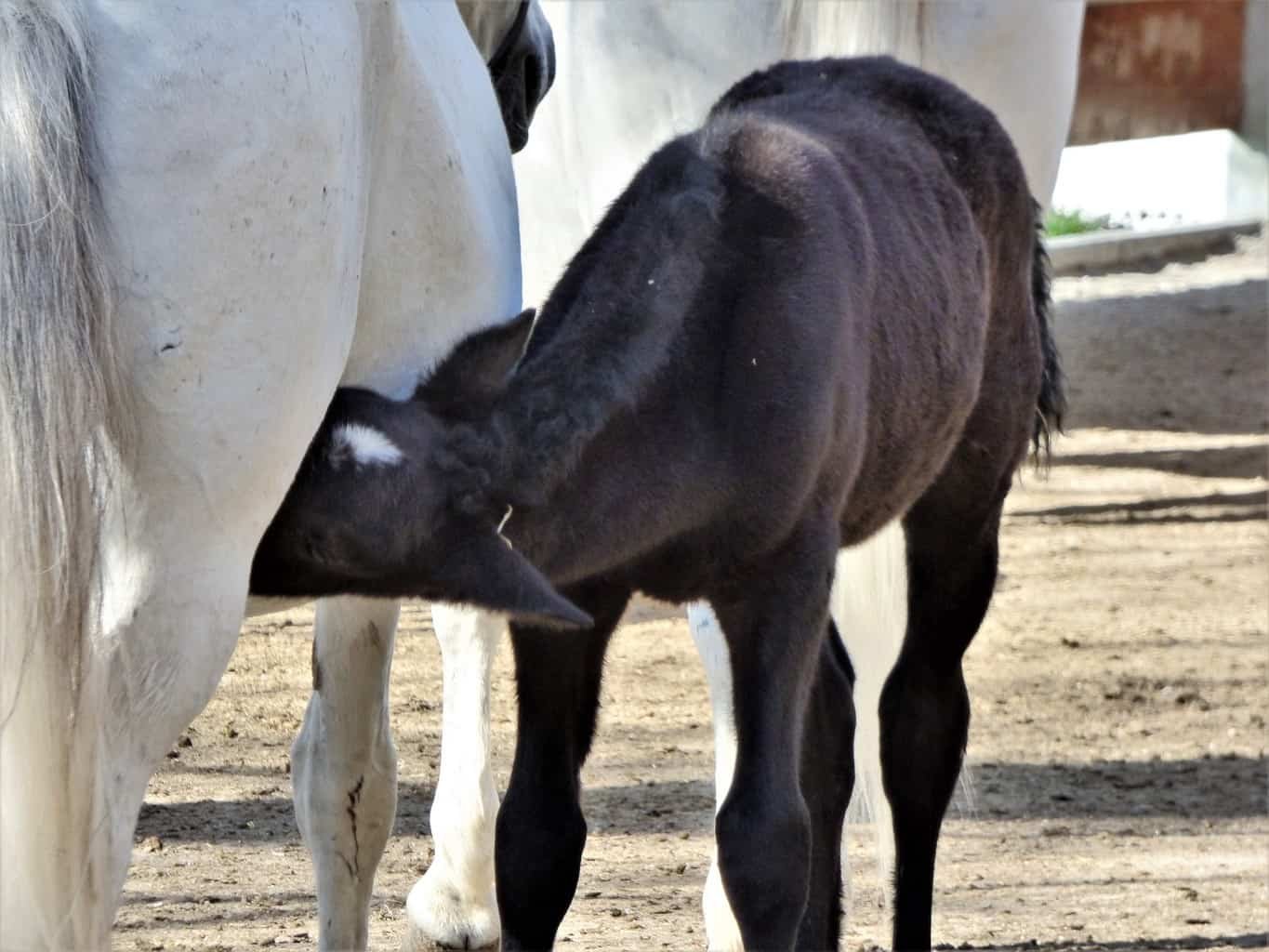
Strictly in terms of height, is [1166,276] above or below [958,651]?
above

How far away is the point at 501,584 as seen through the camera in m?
2.41

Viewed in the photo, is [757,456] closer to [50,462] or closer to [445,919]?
[50,462]

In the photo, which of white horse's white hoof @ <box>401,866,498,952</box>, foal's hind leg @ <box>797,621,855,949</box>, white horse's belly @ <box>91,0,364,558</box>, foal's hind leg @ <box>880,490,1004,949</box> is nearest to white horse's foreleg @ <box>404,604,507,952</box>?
white horse's white hoof @ <box>401,866,498,952</box>

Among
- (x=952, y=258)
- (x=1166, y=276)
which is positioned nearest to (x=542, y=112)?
(x=952, y=258)

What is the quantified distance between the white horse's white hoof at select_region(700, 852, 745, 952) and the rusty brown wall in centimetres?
885

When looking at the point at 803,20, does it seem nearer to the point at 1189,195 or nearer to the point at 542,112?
the point at 542,112

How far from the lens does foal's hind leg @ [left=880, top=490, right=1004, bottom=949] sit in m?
3.66

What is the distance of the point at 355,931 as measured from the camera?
373 cm

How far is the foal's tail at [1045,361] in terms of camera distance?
12.4 feet

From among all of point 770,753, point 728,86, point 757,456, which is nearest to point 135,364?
point 757,456

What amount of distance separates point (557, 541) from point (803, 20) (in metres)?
1.53

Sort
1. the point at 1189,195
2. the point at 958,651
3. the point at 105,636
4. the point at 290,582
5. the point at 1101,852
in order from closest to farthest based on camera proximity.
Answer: the point at 105,636 < the point at 290,582 < the point at 958,651 < the point at 1101,852 < the point at 1189,195

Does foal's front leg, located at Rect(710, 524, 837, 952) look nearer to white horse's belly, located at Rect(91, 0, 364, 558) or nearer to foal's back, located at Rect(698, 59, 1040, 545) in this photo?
foal's back, located at Rect(698, 59, 1040, 545)

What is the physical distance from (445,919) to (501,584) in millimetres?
1706
